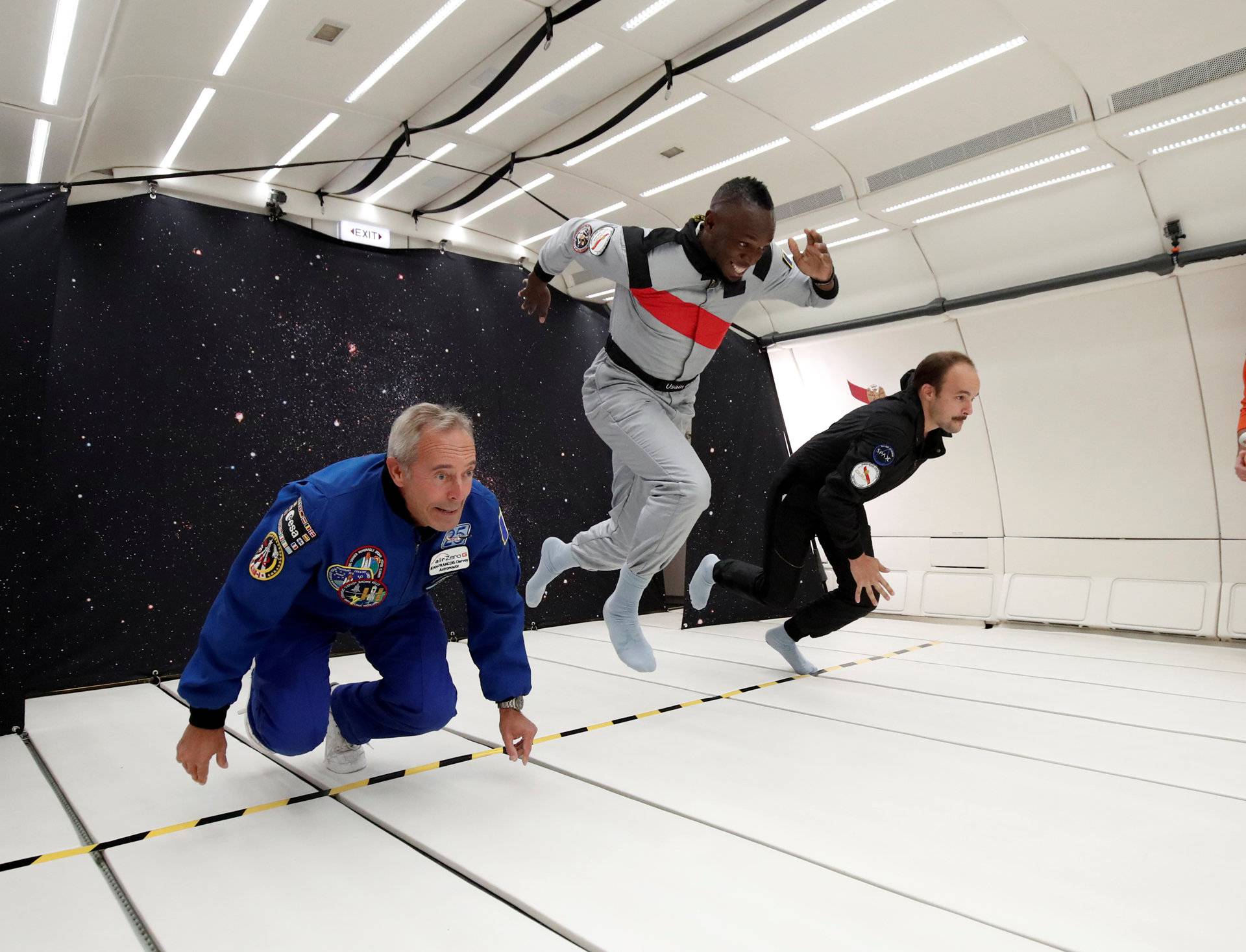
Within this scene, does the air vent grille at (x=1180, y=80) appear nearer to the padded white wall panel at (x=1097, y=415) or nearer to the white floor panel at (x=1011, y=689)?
the padded white wall panel at (x=1097, y=415)

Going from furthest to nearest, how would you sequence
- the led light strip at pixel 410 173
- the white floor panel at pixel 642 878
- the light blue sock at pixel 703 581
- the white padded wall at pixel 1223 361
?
the white padded wall at pixel 1223 361, the led light strip at pixel 410 173, the light blue sock at pixel 703 581, the white floor panel at pixel 642 878

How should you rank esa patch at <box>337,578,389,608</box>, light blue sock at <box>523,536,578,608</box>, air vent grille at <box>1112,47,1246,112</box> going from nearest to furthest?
esa patch at <box>337,578,389,608</box> < air vent grille at <box>1112,47,1246,112</box> < light blue sock at <box>523,536,578,608</box>

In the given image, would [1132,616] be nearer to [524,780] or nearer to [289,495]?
[524,780]

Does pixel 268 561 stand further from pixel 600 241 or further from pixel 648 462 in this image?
pixel 600 241

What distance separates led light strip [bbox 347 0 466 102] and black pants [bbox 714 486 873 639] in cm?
231

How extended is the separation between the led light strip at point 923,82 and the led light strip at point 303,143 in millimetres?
2304

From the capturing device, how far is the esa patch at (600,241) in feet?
9.53

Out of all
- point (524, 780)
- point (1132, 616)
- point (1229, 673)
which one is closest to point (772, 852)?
point (524, 780)

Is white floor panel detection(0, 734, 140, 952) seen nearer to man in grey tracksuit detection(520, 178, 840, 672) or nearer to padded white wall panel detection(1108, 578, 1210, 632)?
man in grey tracksuit detection(520, 178, 840, 672)

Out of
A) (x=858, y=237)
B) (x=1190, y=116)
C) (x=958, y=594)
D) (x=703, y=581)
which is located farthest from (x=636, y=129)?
(x=958, y=594)

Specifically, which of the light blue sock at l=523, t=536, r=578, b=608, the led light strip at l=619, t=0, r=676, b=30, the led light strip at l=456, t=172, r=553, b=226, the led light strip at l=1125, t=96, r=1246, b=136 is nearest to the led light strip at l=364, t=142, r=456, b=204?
the led light strip at l=456, t=172, r=553, b=226

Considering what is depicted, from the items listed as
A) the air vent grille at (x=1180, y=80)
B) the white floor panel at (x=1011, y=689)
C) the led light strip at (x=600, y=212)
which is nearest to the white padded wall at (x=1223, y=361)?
the air vent grille at (x=1180, y=80)

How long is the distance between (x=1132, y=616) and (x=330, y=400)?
16.8ft

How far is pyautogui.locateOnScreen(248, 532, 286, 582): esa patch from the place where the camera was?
1.73 meters
